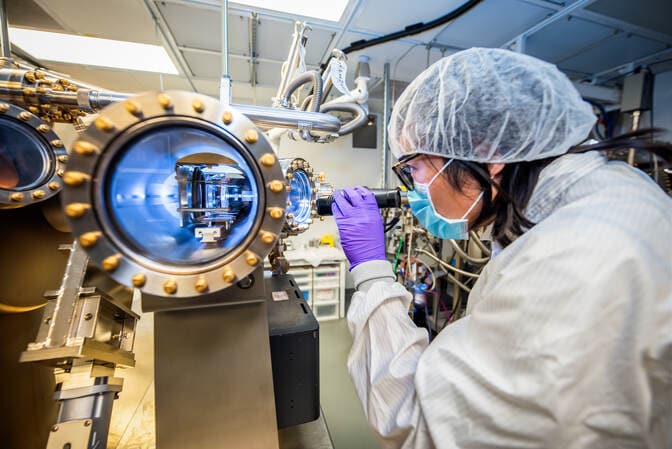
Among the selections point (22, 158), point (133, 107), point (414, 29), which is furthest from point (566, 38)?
point (22, 158)

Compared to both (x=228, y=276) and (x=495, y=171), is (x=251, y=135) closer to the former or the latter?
(x=228, y=276)

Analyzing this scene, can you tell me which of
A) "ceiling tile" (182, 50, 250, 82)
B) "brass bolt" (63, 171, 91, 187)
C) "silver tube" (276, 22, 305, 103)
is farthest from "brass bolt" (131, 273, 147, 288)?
"ceiling tile" (182, 50, 250, 82)

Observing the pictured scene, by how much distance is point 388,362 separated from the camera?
0.51 m

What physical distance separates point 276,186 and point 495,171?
516 mm

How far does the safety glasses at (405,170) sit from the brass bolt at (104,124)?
581 mm

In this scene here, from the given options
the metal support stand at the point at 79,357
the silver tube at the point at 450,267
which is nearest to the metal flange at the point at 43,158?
the metal support stand at the point at 79,357

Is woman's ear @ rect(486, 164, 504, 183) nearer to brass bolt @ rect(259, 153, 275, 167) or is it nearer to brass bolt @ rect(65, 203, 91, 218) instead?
brass bolt @ rect(259, 153, 275, 167)

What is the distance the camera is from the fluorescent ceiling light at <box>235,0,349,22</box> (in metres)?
1.27

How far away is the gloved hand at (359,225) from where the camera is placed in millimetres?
789

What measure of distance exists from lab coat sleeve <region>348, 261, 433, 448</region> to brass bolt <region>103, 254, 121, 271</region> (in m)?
0.44

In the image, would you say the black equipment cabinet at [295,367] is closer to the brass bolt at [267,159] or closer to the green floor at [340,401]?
the brass bolt at [267,159]

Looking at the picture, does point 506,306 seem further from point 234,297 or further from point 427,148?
point 234,297

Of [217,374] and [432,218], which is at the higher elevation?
[432,218]

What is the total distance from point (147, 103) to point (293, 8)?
4.66 ft
